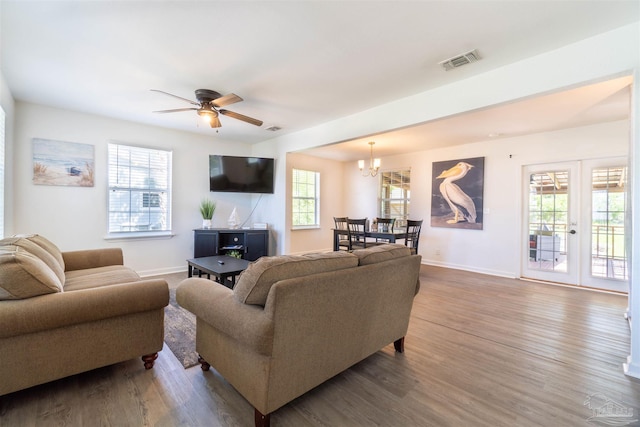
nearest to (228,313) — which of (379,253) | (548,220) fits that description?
(379,253)

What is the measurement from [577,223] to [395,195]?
10.9 ft

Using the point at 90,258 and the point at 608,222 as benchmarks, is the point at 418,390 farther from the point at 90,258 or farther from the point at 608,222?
the point at 608,222

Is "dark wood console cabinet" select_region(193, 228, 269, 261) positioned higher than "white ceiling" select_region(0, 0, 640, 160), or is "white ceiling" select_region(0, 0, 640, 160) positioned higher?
"white ceiling" select_region(0, 0, 640, 160)

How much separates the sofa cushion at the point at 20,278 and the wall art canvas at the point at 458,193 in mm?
5911

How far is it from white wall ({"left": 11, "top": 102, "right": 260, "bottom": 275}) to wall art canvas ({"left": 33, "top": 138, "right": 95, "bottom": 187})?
7 centimetres

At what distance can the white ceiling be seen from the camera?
1933 millimetres

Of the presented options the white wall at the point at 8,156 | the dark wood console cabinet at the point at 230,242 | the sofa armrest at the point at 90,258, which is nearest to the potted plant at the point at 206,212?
the dark wood console cabinet at the point at 230,242

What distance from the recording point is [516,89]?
8.43ft

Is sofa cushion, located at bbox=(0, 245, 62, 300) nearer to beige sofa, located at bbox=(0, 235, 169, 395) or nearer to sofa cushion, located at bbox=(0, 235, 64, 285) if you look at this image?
beige sofa, located at bbox=(0, 235, 169, 395)

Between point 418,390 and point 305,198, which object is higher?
point 305,198

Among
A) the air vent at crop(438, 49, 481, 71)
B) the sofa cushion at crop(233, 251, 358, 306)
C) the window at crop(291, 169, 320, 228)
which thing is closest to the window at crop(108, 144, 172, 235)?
the window at crop(291, 169, 320, 228)

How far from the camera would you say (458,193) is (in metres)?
5.55

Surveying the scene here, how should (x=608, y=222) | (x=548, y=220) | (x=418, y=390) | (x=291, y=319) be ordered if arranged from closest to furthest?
(x=291, y=319) → (x=418, y=390) → (x=608, y=222) → (x=548, y=220)

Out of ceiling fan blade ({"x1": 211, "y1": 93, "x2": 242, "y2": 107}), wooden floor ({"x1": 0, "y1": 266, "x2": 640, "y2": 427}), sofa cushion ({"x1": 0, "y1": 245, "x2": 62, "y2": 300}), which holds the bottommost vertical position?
wooden floor ({"x1": 0, "y1": 266, "x2": 640, "y2": 427})
